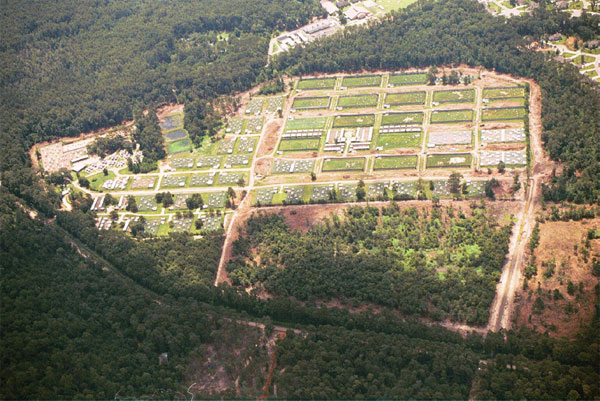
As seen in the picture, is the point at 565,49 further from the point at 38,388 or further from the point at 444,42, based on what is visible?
the point at 38,388

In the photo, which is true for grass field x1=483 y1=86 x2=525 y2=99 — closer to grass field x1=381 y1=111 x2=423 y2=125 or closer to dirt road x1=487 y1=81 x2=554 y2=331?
dirt road x1=487 y1=81 x2=554 y2=331

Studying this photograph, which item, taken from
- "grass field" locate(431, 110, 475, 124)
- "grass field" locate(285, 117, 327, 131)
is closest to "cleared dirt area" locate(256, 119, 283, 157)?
"grass field" locate(285, 117, 327, 131)

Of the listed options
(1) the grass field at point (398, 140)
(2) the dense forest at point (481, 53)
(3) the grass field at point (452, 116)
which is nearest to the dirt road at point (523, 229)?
(2) the dense forest at point (481, 53)

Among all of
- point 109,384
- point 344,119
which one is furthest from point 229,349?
point 344,119

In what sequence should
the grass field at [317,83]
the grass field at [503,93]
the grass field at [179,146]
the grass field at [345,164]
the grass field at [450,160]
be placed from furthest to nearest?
the grass field at [317,83]
the grass field at [179,146]
the grass field at [503,93]
the grass field at [345,164]
the grass field at [450,160]

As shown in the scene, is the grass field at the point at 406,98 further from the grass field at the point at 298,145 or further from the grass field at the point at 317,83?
the grass field at the point at 298,145

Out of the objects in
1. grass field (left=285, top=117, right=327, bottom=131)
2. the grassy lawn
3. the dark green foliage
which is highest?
the dark green foliage

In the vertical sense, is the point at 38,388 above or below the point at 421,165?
above
